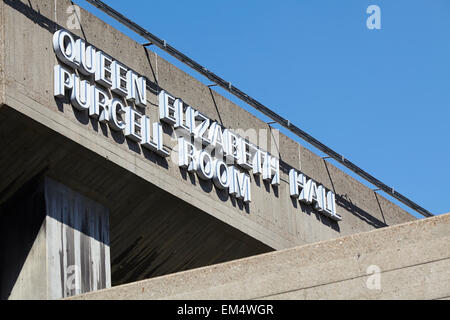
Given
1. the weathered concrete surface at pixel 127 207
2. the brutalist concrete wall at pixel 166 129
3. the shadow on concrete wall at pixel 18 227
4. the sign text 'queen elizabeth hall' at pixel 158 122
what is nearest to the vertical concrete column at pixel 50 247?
the shadow on concrete wall at pixel 18 227

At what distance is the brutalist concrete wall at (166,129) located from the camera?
2377cm

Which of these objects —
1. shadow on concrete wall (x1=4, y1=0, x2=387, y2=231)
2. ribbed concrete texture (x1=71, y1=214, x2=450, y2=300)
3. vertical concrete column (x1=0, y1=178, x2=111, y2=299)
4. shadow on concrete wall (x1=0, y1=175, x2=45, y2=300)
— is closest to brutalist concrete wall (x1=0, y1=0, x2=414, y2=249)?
shadow on concrete wall (x1=4, y1=0, x2=387, y2=231)

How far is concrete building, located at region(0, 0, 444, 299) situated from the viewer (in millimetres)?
24219

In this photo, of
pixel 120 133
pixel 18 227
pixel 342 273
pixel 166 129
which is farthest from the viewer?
pixel 166 129

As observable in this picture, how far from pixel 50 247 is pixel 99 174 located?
2.09 metres

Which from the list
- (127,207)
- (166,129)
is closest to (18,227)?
(127,207)

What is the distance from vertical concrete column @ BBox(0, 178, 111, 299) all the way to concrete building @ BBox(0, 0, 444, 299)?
0.03 meters

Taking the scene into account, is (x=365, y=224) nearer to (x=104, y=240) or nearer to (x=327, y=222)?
(x=327, y=222)

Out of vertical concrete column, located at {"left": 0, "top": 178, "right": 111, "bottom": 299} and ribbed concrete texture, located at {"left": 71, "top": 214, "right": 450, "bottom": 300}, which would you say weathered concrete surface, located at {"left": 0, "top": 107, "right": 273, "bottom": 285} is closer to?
vertical concrete column, located at {"left": 0, "top": 178, "right": 111, "bottom": 299}

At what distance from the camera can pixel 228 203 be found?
97.2 ft

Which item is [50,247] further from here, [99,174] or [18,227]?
[99,174]

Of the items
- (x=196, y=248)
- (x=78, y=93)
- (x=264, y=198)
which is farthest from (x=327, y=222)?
(x=78, y=93)

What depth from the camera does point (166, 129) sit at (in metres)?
27.8

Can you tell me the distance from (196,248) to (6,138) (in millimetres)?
7185
